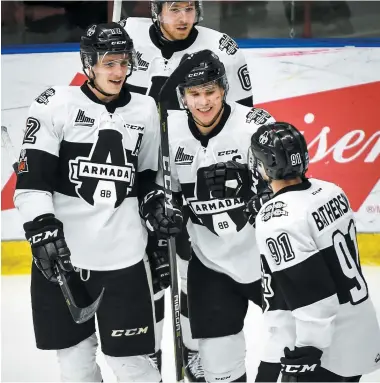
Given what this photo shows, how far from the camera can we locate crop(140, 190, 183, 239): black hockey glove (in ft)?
9.28

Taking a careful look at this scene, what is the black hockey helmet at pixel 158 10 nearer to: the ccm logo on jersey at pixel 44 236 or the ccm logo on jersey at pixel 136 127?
the ccm logo on jersey at pixel 136 127

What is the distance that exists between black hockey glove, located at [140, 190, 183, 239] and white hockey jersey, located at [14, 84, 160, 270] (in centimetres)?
4

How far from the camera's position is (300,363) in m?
2.34

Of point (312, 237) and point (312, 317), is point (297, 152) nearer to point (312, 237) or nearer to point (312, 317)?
point (312, 237)

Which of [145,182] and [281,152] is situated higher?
[281,152]

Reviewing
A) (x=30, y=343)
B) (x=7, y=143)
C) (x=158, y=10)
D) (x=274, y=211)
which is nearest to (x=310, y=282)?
(x=274, y=211)

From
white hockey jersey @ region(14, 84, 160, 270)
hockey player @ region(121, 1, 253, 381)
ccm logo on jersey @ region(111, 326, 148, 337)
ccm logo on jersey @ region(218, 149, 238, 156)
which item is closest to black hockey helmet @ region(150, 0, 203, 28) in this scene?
hockey player @ region(121, 1, 253, 381)

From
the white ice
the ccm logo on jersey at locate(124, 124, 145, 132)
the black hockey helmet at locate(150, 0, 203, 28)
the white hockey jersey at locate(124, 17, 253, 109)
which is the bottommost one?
the white ice

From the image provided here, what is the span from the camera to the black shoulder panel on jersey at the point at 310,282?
2.31 m

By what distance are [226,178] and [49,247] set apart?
52 cm

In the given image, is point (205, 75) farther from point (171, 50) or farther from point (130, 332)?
point (130, 332)

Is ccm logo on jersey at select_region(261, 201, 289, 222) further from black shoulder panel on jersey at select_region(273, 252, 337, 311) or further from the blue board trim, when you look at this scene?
the blue board trim

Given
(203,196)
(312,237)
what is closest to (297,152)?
(312,237)

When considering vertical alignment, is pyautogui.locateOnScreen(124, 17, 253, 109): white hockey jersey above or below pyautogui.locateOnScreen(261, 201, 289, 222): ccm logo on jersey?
above
